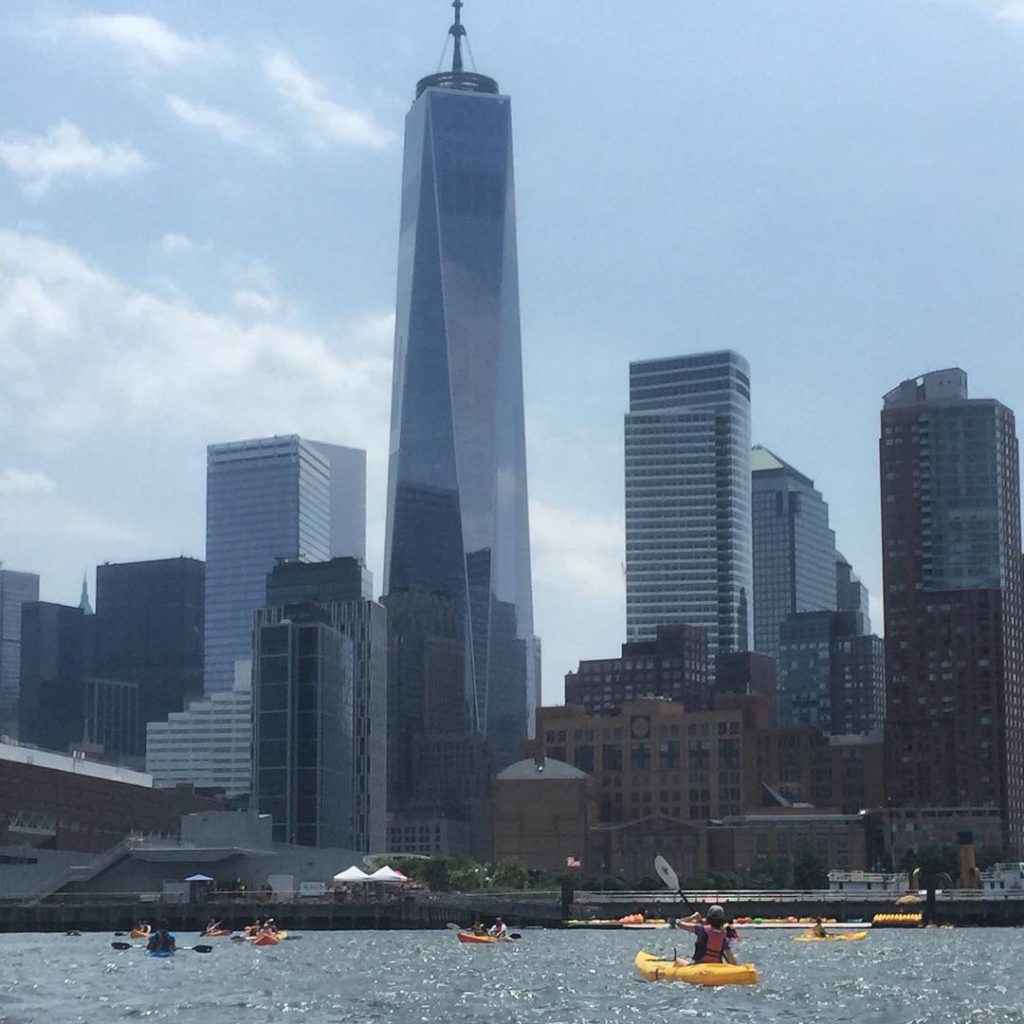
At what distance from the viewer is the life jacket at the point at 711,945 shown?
97.8 m

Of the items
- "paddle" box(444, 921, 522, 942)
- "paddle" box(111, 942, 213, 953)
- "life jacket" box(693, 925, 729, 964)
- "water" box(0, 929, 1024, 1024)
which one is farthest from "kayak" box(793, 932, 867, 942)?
"life jacket" box(693, 925, 729, 964)

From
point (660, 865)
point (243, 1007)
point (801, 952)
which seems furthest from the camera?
point (801, 952)

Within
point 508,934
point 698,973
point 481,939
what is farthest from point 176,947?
point 698,973

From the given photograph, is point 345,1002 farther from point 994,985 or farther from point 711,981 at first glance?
point 994,985

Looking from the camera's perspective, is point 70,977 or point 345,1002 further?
point 70,977

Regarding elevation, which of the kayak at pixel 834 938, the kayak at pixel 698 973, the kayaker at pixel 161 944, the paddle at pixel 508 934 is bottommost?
the paddle at pixel 508 934

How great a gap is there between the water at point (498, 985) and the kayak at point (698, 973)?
0.58 meters

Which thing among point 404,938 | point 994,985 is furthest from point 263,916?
point 994,985

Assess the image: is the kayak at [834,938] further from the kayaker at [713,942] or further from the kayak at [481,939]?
the kayaker at [713,942]

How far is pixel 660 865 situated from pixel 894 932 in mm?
62232

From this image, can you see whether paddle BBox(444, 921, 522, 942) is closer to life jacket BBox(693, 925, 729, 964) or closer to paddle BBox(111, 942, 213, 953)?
paddle BBox(111, 942, 213, 953)

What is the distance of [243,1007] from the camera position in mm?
93625

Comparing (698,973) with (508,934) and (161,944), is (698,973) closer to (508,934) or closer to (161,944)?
(161,944)

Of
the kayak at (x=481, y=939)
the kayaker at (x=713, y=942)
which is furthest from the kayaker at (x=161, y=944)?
the kayaker at (x=713, y=942)
